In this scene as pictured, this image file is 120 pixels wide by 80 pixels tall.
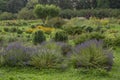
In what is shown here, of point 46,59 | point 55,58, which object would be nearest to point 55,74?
point 46,59

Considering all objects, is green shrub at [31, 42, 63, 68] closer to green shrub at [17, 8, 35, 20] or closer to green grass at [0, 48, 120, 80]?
green grass at [0, 48, 120, 80]

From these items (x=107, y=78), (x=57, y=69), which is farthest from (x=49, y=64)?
(x=107, y=78)

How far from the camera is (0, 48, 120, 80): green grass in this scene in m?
10.2

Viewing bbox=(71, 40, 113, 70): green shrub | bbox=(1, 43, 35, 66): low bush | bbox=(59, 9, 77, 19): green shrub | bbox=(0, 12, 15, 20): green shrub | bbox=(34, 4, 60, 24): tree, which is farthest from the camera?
bbox=(59, 9, 77, 19): green shrub

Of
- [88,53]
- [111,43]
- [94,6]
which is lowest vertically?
[94,6]

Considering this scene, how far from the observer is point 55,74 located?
1085 centimetres

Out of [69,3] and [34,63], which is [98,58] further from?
[69,3]

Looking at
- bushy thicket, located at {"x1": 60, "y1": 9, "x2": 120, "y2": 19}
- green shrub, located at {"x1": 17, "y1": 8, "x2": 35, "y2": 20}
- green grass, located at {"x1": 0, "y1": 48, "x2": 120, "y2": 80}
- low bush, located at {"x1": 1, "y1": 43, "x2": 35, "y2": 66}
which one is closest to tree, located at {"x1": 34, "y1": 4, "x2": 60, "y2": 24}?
bushy thicket, located at {"x1": 60, "y1": 9, "x2": 120, "y2": 19}

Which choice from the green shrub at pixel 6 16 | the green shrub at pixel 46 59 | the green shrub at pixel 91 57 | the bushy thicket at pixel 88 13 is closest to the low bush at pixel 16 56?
the green shrub at pixel 46 59

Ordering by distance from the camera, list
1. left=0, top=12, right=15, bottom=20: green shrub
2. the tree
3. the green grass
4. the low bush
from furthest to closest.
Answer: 1. left=0, top=12, right=15, bottom=20: green shrub
2. the tree
3. the low bush
4. the green grass

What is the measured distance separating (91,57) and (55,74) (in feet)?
5.19

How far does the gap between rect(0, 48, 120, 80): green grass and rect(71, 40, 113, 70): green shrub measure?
420 mm

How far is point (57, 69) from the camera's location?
1155 centimetres

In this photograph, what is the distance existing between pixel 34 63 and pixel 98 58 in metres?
2.32
